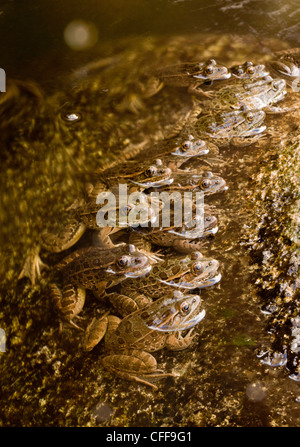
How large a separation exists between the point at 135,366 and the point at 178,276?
89cm

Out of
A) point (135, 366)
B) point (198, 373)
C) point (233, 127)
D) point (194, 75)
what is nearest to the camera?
point (198, 373)

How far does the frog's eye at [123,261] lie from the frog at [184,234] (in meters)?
0.28

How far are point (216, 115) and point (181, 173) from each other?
3.47 ft

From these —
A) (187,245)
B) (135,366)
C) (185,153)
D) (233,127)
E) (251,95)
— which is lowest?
(135,366)

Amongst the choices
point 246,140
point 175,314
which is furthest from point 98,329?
point 246,140

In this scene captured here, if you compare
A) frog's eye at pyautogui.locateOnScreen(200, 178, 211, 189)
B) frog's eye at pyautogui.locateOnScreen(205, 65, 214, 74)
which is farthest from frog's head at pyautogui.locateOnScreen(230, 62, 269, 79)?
frog's eye at pyautogui.locateOnScreen(200, 178, 211, 189)

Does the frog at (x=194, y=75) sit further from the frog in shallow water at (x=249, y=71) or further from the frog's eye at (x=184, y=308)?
the frog's eye at (x=184, y=308)

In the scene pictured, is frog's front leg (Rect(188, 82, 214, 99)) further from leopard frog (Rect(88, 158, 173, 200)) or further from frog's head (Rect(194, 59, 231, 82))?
leopard frog (Rect(88, 158, 173, 200))

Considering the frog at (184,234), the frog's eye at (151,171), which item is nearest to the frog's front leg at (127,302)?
the frog at (184,234)

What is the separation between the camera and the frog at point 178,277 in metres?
3.11

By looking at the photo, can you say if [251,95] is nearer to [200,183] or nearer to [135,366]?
[200,183]

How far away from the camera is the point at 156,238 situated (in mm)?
3586

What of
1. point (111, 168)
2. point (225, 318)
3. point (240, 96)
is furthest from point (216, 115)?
point (225, 318)
